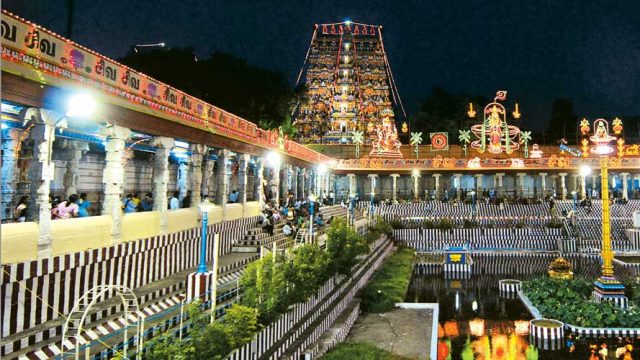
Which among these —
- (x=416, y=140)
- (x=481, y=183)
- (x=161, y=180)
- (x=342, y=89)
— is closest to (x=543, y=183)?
(x=481, y=183)

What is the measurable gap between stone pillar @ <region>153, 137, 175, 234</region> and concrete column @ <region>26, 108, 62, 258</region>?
3.99m

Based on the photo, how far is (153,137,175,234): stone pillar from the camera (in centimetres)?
1212

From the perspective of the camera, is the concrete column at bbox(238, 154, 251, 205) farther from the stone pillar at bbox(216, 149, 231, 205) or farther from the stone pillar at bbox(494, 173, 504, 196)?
the stone pillar at bbox(494, 173, 504, 196)

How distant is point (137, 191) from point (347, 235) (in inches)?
518

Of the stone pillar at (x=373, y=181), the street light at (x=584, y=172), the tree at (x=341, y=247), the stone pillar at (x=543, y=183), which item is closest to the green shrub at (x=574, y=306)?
the tree at (x=341, y=247)

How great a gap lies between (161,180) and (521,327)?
11964mm

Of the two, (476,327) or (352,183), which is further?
(352,183)

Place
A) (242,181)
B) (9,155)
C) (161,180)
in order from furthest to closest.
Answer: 1. (242,181)
2. (161,180)
3. (9,155)

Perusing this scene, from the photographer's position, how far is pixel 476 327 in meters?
13.9

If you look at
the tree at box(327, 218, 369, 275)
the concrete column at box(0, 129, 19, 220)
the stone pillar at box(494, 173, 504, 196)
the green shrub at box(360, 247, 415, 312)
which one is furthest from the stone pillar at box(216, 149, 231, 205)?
the stone pillar at box(494, 173, 504, 196)

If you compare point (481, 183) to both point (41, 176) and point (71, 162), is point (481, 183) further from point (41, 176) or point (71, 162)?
point (41, 176)

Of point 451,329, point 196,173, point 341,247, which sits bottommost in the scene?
point 451,329

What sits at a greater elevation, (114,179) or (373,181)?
(373,181)

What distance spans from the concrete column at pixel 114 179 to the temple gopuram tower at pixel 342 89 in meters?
58.2
